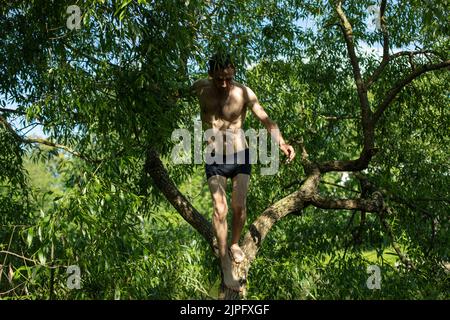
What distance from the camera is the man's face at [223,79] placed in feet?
15.1

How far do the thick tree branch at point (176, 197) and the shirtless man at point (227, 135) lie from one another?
2.14 feet

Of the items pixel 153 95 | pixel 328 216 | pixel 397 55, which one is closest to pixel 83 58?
pixel 153 95

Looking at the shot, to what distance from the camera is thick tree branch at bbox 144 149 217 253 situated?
215 inches

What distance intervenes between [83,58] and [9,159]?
5.26 ft

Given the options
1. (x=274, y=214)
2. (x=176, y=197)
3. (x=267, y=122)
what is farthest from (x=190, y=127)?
(x=267, y=122)

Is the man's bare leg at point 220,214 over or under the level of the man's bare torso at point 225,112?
under

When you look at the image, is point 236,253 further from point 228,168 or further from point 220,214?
point 228,168

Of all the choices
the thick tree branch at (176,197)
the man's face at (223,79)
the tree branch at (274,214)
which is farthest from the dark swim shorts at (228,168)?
the thick tree branch at (176,197)

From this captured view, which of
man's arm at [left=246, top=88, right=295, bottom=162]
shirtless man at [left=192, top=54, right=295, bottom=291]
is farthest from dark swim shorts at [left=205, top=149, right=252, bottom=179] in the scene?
man's arm at [left=246, top=88, right=295, bottom=162]

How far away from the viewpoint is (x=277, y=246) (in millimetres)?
8414

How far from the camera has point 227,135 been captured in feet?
15.6

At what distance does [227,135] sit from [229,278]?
1.01 meters

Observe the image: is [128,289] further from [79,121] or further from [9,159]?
[9,159]

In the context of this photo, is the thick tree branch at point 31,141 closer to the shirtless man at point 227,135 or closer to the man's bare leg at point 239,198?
the shirtless man at point 227,135
